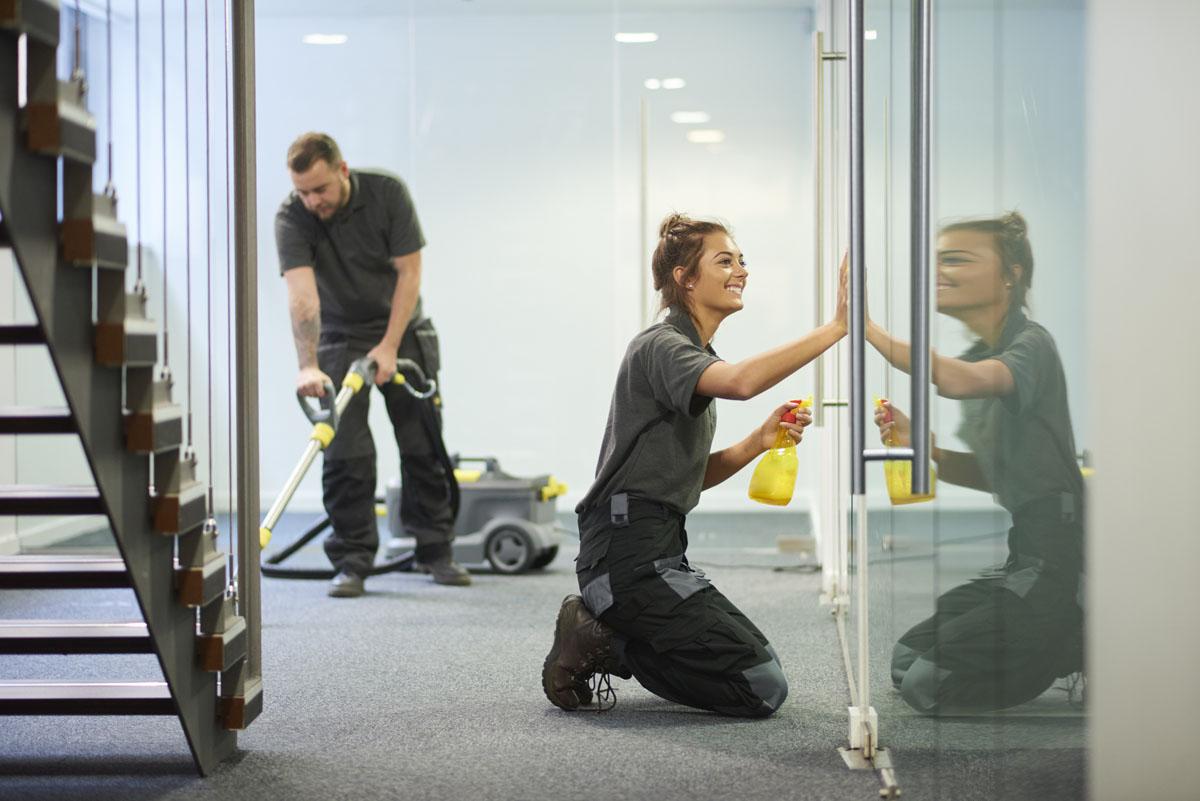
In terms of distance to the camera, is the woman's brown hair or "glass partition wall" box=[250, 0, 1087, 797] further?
"glass partition wall" box=[250, 0, 1087, 797]

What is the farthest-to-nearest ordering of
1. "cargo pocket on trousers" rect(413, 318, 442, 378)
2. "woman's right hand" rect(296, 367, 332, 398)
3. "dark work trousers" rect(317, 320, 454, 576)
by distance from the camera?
1. "cargo pocket on trousers" rect(413, 318, 442, 378)
2. "dark work trousers" rect(317, 320, 454, 576)
3. "woman's right hand" rect(296, 367, 332, 398)

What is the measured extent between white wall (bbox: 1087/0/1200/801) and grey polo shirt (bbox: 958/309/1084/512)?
7cm

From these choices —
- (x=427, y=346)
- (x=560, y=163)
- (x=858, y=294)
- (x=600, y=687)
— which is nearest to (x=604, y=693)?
(x=600, y=687)

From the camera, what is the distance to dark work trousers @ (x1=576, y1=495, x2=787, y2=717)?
2.74 meters

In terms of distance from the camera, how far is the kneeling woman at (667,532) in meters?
2.75

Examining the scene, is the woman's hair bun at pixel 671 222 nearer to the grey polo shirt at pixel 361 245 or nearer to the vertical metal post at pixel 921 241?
the vertical metal post at pixel 921 241

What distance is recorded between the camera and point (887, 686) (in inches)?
91.0

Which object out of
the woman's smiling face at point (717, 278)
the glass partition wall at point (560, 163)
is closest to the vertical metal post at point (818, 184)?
the glass partition wall at point (560, 163)

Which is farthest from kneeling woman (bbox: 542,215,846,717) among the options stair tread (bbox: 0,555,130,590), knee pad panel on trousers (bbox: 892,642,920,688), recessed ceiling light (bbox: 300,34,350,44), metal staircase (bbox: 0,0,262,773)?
recessed ceiling light (bbox: 300,34,350,44)

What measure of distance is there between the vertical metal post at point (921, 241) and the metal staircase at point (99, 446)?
112 centimetres

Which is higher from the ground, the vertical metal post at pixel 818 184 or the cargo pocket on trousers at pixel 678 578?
the vertical metal post at pixel 818 184

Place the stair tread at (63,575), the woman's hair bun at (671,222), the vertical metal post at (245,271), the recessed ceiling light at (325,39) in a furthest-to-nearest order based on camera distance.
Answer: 1. the recessed ceiling light at (325,39)
2. the woman's hair bun at (671,222)
3. the vertical metal post at (245,271)
4. the stair tread at (63,575)

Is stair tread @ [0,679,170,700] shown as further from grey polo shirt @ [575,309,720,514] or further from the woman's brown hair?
Result: the woman's brown hair

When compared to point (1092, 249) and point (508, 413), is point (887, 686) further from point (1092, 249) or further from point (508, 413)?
point (508, 413)
